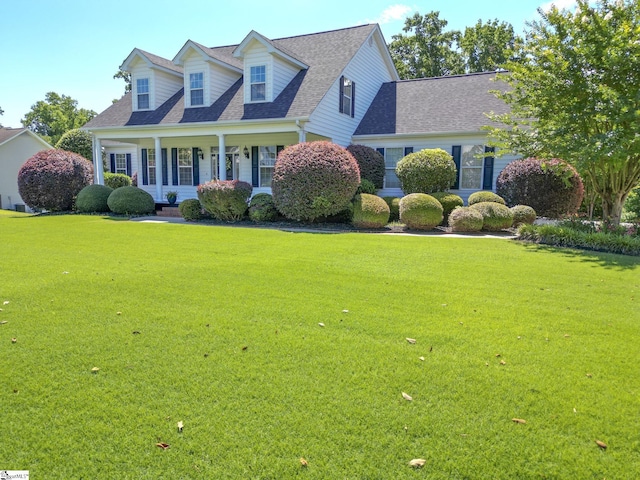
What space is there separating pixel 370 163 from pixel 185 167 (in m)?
9.19

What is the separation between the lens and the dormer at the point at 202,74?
17516 millimetres

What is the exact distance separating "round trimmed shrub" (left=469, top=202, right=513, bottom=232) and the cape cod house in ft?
12.8

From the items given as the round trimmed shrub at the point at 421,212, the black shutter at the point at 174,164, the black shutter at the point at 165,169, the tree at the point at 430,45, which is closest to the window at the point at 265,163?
the black shutter at the point at 174,164

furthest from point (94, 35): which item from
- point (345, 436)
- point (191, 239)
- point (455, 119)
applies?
point (345, 436)

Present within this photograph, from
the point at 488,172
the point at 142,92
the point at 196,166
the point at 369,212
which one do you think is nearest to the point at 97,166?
the point at 142,92

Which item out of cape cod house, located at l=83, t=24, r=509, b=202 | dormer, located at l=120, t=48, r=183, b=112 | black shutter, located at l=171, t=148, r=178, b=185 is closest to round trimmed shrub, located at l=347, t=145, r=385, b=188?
cape cod house, located at l=83, t=24, r=509, b=202

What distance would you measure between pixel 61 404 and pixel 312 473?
1773mm

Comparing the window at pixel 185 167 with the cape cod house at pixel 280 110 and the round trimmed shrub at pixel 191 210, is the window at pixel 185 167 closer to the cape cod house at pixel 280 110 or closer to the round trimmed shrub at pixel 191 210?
the cape cod house at pixel 280 110

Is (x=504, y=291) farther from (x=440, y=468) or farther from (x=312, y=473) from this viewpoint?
(x=312, y=473)

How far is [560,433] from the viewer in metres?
2.64

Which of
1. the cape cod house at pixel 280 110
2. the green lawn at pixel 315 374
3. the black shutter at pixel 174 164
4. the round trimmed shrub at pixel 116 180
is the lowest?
the green lawn at pixel 315 374

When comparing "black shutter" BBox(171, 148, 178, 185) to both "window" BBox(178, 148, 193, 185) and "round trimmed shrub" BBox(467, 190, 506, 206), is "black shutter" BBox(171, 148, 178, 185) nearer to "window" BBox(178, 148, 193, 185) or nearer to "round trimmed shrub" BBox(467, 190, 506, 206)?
"window" BBox(178, 148, 193, 185)

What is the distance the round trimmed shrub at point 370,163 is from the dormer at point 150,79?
9.19 m

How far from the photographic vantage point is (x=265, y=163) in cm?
1844
